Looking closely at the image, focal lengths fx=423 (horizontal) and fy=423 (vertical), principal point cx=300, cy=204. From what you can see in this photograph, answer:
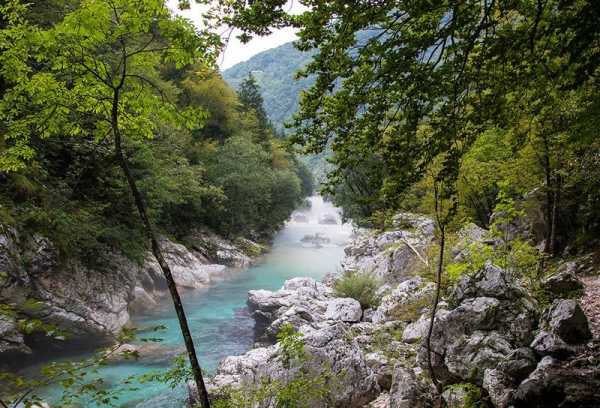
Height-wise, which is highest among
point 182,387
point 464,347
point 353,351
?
point 464,347

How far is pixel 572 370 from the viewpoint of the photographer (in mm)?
4680

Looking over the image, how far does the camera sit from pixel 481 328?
6.45 metres

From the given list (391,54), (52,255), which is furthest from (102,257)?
(391,54)

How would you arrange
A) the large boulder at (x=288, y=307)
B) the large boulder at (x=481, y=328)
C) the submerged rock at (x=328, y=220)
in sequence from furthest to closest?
the submerged rock at (x=328, y=220), the large boulder at (x=288, y=307), the large boulder at (x=481, y=328)

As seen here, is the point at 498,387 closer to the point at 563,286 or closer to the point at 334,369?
the point at 334,369

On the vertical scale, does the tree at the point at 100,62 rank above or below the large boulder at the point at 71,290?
above

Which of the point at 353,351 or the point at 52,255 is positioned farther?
the point at 52,255

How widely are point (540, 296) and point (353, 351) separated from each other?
11.2 ft

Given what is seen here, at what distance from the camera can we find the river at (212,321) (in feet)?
33.3

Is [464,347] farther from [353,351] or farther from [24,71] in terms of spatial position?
[24,71]

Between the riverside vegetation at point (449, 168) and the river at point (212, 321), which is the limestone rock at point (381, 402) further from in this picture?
the river at point (212, 321)

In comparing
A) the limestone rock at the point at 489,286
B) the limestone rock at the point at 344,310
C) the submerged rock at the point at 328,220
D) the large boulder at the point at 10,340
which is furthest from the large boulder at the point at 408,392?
the submerged rock at the point at 328,220

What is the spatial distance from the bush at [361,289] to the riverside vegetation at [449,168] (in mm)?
1425

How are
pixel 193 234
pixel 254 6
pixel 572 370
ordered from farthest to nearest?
pixel 193 234 < pixel 572 370 < pixel 254 6
